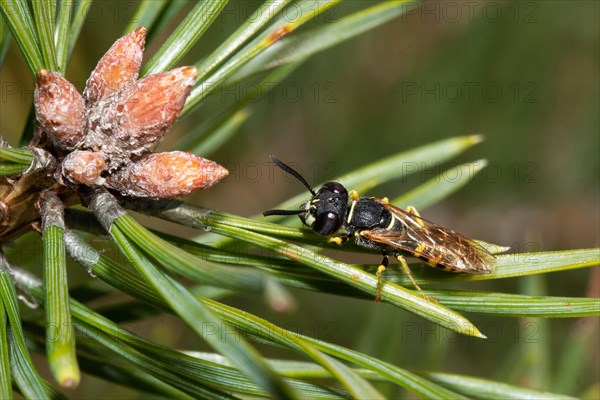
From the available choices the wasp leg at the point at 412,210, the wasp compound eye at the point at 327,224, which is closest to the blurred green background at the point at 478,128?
the wasp leg at the point at 412,210

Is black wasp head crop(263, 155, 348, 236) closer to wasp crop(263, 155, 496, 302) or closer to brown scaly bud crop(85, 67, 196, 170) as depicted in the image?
wasp crop(263, 155, 496, 302)

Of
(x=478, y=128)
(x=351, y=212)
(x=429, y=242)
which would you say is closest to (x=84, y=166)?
(x=351, y=212)

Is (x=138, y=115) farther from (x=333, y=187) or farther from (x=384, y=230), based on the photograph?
(x=384, y=230)

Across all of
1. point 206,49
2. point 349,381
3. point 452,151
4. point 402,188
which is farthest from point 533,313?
point 402,188

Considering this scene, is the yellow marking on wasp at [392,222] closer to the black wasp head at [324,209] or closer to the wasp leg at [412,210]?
the wasp leg at [412,210]

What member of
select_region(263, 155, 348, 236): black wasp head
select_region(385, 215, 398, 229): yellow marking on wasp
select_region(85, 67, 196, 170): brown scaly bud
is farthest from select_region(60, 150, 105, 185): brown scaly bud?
select_region(385, 215, 398, 229): yellow marking on wasp
